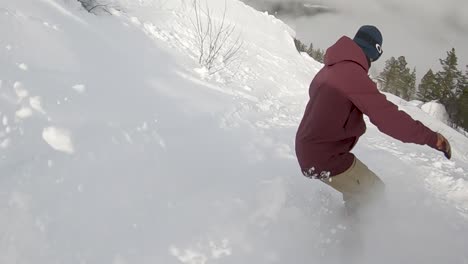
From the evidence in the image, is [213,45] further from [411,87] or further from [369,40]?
[411,87]

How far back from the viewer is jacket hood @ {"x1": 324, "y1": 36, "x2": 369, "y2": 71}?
7.95 ft

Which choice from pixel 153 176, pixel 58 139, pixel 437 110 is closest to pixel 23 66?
pixel 58 139

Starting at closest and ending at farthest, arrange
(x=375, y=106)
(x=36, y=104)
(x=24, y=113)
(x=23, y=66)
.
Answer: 1. (x=375, y=106)
2. (x=24, y=113)
3. (x=36, y=104)
4. (x=23, y=66)

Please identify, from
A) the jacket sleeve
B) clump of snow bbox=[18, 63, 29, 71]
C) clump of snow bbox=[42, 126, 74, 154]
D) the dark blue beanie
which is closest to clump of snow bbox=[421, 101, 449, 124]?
the dark blue beanie

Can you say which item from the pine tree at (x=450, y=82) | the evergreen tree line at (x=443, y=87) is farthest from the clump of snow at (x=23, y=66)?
the pine tree at (x=450, y=82)

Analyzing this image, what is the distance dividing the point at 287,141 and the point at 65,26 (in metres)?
3.52

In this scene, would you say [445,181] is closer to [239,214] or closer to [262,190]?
[262,190]

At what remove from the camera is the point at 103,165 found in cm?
338

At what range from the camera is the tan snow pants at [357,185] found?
284 centimetres

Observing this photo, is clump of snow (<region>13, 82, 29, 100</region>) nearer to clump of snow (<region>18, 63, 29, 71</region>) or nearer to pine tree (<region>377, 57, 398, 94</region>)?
clump of snow (<region>18, 63, 29, 71</region>)

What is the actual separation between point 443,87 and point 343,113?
170 ft

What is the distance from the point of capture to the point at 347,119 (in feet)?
8.31

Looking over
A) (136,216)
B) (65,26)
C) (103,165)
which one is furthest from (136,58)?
(136,216)

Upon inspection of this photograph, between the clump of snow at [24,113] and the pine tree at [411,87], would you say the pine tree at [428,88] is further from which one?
the clump of snow at [24,113]
